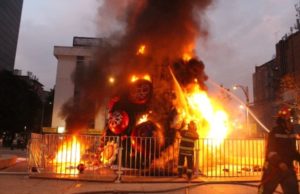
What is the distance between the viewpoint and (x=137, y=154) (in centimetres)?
1291

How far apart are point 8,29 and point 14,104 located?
67.8 meters

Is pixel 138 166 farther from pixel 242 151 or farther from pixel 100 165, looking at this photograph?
pixel 242 151

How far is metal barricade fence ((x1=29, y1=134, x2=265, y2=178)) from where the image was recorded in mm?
12000

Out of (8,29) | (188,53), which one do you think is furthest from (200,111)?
(8,29)

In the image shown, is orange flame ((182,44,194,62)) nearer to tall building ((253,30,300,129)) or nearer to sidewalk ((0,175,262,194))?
sidewalk ((0,175,262,194))

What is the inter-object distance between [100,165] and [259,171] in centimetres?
643

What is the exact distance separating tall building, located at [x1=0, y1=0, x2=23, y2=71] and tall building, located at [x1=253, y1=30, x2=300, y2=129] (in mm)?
69749

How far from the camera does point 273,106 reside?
56375 millimetres

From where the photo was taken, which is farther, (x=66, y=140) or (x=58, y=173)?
(x=66, y=140)

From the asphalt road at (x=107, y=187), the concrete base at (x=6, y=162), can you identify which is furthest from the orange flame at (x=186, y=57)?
the concrete base at (x=6, y=162)

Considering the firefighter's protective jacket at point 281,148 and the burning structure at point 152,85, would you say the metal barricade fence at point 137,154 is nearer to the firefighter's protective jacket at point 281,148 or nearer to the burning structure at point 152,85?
the burning structure at point 152,85

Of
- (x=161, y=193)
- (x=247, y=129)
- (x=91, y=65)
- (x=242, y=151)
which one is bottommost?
(x=161, y=193)

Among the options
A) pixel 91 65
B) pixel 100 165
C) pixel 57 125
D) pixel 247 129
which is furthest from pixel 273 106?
pixel 100 165

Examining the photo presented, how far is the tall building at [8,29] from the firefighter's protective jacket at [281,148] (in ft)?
327
